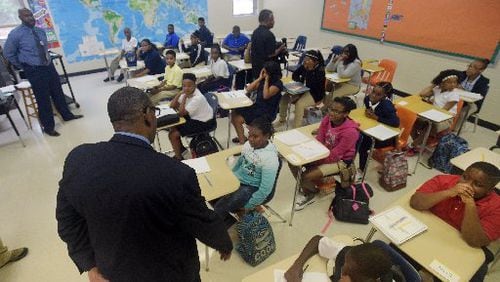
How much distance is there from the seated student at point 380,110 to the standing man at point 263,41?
183 cm

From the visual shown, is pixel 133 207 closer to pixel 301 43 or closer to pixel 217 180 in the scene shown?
pixel 217 180

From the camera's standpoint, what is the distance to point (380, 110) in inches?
134

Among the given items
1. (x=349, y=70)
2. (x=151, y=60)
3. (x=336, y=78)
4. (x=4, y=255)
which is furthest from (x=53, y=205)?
(x=349, y=70)

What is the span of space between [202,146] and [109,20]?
6.10m

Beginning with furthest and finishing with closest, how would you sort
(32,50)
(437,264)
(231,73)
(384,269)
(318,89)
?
(231,73), (318,89), (32,50), (437,264), (384,269)

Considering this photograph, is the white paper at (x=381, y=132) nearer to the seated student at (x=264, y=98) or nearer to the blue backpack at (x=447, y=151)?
the blue backpack at (x=447, y=151)

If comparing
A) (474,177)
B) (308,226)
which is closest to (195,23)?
(308,226)

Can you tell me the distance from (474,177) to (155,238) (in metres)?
1.95

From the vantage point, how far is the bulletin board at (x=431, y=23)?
4.76 m

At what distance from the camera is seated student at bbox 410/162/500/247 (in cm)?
175

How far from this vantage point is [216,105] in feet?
12.5

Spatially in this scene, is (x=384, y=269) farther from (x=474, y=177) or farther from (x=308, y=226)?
(x=308, y=226)

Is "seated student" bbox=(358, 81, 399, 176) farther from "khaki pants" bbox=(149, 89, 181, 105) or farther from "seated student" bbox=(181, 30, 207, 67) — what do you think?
"seated student" bbox=(181, 30, 207, 67)

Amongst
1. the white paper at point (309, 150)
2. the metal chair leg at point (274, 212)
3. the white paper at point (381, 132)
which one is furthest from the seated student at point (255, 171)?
the white paper at point (381, 132)
